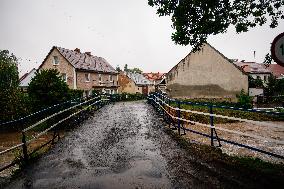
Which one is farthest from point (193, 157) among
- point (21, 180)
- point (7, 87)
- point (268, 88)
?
point (268, 88)

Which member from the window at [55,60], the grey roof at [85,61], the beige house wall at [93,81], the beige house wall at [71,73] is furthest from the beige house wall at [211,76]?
the window at [55,60]

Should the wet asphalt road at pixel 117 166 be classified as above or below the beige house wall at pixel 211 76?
below

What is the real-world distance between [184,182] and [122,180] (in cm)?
116

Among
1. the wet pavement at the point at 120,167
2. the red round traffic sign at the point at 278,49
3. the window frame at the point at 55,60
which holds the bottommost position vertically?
the wet pavement at the point at 120,167

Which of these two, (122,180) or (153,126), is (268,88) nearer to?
(153,126)

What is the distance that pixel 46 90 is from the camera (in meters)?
18.5

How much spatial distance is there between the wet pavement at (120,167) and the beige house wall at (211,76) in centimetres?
2581

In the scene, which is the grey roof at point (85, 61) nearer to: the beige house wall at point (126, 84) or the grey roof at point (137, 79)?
the beige house wall at point (126, 84)

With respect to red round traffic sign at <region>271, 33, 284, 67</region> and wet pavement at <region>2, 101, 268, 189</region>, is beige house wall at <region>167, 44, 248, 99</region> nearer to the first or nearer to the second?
wet pavement at <region>2, 101, 268, 189</region>

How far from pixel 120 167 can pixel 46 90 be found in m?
14.1

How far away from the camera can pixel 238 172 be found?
17.2ft

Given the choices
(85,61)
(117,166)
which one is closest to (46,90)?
(117,166)

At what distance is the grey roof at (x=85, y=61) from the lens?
1720 inches

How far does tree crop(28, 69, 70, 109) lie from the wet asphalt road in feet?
33.2
